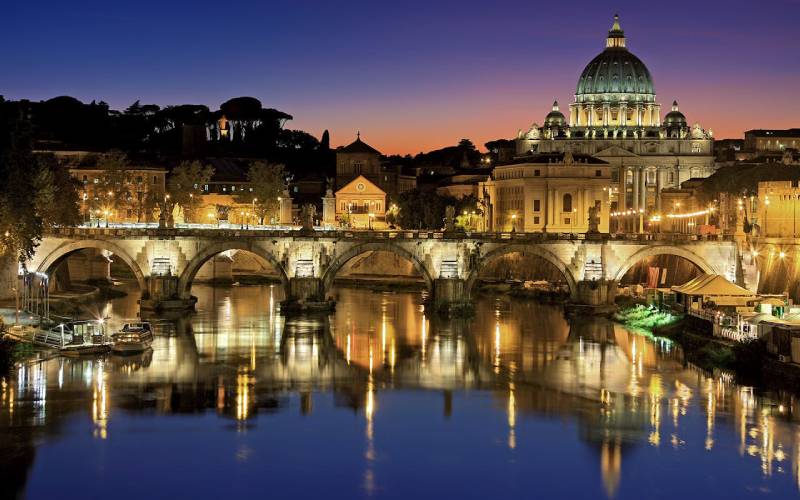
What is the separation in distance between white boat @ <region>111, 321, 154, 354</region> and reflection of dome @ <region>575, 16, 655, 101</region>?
118970mm

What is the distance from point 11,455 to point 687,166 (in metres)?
132

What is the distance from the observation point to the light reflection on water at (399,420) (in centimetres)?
3300

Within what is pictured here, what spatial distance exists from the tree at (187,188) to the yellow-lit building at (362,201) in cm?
1489

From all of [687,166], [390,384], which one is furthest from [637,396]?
[687,166]

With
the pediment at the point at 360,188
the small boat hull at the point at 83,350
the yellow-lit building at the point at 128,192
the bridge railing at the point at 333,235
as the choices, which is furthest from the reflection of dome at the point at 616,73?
the small boat hull at the point at 83,350

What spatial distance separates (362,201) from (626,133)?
54066 mm

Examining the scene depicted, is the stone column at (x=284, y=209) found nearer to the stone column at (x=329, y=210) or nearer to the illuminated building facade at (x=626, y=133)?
the stone column at (x=329, y=210)

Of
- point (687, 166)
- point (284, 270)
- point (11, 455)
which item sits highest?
point (687, 166)

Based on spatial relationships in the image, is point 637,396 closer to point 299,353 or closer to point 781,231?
point 299,353

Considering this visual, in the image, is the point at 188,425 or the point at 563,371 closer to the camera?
the point at 188,425

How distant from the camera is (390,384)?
46375 millimetres

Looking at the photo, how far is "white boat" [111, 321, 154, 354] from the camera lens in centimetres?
5131

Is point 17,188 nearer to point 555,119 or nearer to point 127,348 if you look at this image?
point 127,348

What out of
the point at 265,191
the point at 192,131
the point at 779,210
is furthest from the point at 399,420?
the point at 192,131
